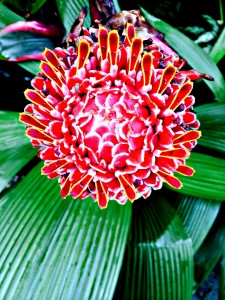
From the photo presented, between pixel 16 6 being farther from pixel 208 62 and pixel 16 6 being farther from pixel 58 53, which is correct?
pixel 208 62

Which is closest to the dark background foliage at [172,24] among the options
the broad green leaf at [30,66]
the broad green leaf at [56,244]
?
the broad green leaf at [30,66]

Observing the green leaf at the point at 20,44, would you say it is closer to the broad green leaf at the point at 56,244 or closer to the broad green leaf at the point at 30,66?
the broad green leaf at the point at 30,66

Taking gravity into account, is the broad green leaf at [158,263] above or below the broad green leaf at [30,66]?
below

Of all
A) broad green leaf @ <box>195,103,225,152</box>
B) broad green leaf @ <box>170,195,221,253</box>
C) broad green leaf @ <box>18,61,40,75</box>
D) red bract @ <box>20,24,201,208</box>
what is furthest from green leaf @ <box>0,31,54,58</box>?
broad green leaf @ <box>170,195,221,253</box>

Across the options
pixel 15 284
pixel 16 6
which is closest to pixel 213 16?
pixel 16 6

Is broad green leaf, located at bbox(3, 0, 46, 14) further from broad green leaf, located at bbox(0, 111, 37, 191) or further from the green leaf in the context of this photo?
broad green leaf, located at bbox(0, 111, 37, 191)

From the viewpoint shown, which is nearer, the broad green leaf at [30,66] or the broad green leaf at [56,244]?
the broad green leaf at [56,244]

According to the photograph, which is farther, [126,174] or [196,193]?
[196,193]
